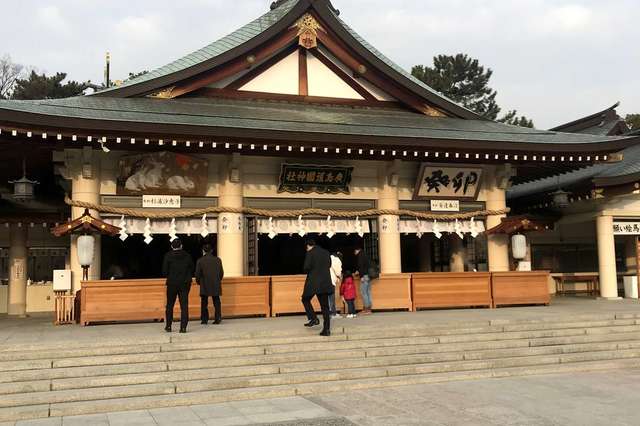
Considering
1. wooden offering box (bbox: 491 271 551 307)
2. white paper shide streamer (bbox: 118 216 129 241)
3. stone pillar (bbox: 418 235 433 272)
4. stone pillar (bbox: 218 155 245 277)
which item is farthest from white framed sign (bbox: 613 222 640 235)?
white paper shide streamer (bbox: 118 216 129 241)

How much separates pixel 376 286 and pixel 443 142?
3948 mm

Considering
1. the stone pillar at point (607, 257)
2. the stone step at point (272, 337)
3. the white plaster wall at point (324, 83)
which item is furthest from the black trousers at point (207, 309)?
the stone pillar at point (607, 257)

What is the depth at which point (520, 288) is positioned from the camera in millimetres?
14734

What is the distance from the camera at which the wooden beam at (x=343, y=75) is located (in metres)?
16.7

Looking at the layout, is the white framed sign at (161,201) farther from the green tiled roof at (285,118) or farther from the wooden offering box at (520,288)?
the wooden offering box at (520,288)

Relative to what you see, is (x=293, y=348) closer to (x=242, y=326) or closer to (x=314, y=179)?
(x=242, y=326)

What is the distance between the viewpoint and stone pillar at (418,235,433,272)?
20.3 m

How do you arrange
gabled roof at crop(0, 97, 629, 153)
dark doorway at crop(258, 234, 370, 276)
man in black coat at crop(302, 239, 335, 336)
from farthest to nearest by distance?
dark doorway at crop(258, 234, 370, 276) < gabled roof at crop(0, 97, 629, 153) < man in black coat at crop(302, 239, 335, 336)

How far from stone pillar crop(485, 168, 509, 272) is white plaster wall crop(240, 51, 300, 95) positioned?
6.16 metres

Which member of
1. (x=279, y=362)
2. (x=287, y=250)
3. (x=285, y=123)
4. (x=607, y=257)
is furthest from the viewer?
(x=287, y=250)

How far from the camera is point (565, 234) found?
69.2 ft

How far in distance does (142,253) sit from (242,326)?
10.4m

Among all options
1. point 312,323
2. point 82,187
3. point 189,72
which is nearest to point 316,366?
point 312,323

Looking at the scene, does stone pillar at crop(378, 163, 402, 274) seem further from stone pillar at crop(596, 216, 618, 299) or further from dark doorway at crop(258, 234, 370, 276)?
stone pillar at crop(596, 216, 618, 299)
